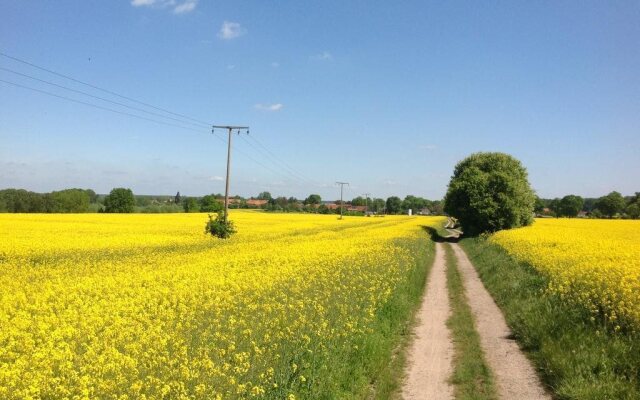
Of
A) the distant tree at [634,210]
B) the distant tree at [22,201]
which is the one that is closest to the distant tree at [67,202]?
the distant tree at [22,201]

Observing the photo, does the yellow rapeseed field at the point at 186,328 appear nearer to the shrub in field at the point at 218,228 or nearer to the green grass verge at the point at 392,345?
the green grass verge at the point at 392,345

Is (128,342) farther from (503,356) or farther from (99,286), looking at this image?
(503,356)

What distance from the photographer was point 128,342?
6551 millimetres

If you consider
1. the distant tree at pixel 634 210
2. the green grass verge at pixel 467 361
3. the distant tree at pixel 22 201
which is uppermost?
the distant tree at pixel 634 210

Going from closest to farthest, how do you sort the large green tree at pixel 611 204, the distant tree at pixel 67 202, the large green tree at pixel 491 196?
the large green tree at pixel 491 196, the distant tree at pixel 67 202, the large green tree at pixel 611 204

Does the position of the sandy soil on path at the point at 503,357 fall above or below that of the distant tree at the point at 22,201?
below

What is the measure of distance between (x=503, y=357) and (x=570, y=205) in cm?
15450

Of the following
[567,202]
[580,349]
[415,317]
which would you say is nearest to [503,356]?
[580,349]

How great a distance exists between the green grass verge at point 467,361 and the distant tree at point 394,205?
171966 millimetres

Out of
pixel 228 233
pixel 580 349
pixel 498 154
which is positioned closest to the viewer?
pixel 580 349

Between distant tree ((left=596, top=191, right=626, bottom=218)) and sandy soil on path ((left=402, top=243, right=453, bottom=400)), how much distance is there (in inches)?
4773

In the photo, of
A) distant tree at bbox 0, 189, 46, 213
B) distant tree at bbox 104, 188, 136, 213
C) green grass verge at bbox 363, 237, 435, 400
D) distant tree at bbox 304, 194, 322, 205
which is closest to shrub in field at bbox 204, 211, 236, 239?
green grass verge at bbox 363, 237, 435, 400

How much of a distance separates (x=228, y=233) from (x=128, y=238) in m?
8.55

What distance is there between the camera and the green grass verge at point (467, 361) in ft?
25.2
